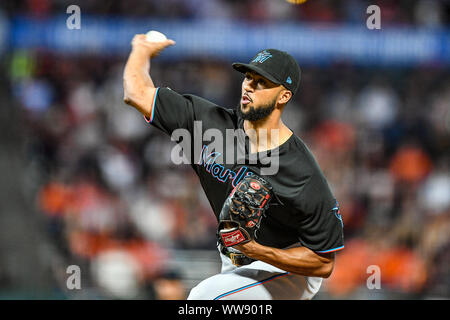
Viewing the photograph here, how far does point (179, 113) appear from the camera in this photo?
3869 millimetres

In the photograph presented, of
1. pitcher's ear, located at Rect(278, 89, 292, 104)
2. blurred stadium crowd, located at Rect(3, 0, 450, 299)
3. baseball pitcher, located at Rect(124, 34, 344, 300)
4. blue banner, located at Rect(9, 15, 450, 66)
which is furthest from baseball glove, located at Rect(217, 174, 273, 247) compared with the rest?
blue banner, located at Rect(9, 15, 450, 66)

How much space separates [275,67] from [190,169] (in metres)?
5.31

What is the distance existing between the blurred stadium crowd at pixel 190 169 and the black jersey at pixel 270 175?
9.59ft

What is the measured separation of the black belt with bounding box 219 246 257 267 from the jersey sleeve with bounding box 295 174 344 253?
38cm

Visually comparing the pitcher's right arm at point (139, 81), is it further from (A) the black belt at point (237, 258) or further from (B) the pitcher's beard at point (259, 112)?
(A) the black belt at point (237, 258)

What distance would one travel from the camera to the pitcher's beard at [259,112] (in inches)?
146

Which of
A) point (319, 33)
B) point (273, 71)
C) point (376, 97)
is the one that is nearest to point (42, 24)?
point (319, 33)

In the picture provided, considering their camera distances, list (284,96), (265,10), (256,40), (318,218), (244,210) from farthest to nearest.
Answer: (265,10), (256,40), (284,96), (318,218), (244,210)

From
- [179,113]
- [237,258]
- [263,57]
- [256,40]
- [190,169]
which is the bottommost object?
[190,169]

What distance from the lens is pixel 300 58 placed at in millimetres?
10289

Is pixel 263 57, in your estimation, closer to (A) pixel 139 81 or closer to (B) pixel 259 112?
(B) pixel 259 112

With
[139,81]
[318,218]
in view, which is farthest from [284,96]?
[139,81]

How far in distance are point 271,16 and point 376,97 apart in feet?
7.08

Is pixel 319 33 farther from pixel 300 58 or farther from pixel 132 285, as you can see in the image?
pixel 132 285
